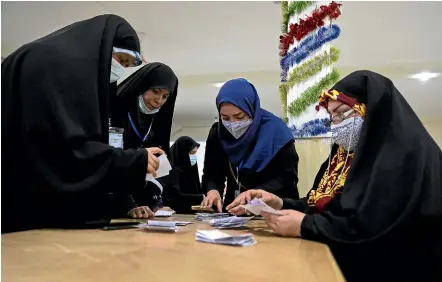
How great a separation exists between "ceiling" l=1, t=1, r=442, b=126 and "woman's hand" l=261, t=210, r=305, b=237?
288 centimetres

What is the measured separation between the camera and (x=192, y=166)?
479cm

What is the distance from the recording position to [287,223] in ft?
4.35

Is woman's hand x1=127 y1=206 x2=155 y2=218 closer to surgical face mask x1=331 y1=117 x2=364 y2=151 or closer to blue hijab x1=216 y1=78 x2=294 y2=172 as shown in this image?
blue hijab x1=216 y1=78 x2=294 y2=172

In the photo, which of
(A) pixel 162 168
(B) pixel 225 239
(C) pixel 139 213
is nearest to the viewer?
(B) pixel 225 239

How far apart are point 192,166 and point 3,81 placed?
11.6 feet

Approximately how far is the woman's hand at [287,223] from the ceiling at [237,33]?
2.88 metres

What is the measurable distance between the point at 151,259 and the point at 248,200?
0.79 meters

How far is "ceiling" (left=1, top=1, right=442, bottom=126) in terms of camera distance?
3.95 meters

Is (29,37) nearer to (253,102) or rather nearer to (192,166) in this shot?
(192,166)

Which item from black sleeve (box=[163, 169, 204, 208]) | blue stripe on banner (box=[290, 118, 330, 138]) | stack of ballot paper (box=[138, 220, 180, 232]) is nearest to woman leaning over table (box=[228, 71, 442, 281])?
stack of ballot paper (box=[138, 220, 180, 232])

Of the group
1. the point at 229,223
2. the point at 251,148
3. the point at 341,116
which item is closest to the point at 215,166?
the point at 251,148

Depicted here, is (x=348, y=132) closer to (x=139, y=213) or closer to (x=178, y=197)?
(x=139, y=213)

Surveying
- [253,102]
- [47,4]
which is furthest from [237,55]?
[253,102]

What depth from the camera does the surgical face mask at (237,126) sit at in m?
2.13
